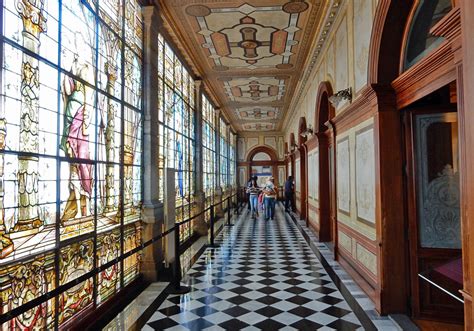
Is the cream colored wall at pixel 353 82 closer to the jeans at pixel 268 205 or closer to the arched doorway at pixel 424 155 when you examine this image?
the arched doorway at pixel 424 155

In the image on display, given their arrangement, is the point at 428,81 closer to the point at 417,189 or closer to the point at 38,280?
the point at 417,189

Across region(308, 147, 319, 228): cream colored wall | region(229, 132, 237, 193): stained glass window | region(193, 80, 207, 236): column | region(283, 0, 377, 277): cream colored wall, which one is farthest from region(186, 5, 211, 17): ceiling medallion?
region(229, 132, 237, 193): stained glass window

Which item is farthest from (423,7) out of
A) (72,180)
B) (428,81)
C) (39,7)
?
(72,180)

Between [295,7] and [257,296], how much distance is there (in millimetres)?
5223

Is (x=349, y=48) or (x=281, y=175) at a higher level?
(x=349, y=48)

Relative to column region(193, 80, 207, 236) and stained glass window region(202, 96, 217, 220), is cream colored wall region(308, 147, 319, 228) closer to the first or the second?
column region(193, 80, 207, 236)

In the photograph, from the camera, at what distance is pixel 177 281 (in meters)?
5.25

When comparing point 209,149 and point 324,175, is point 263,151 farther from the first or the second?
point 324,175

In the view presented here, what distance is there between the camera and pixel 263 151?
24.8 m

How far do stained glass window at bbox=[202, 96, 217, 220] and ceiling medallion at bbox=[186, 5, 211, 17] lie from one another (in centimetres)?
579

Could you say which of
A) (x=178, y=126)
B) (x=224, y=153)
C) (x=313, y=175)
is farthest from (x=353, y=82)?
(x=224, y=153)

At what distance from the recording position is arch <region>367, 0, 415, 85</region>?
3.98m

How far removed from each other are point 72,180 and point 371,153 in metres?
3.71

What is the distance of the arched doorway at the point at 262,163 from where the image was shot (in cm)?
2439
